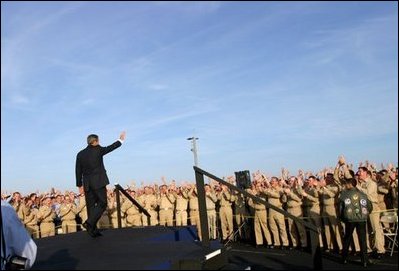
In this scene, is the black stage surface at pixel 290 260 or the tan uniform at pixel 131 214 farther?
the tan uniform at pixel 131 214

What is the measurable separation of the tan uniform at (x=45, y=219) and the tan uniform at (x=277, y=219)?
7.87 m

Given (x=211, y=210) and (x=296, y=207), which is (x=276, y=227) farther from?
(x=211, y=210)

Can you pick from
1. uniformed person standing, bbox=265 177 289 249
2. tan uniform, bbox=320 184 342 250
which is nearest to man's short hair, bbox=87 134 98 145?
tan uniform, bbox=320 184 342 250

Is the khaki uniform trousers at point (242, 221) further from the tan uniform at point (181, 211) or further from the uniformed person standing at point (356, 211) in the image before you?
the uniformed person standing at point (356, 211)

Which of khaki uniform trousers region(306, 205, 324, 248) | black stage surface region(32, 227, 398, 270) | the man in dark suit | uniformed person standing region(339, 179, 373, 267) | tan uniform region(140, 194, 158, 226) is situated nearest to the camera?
black stage surface region(32, 227, 398, 270)

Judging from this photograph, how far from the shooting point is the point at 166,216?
18.1m

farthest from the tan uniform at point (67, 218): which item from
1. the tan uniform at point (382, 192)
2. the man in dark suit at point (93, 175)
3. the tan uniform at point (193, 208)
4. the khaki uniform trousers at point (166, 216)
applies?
the tan uniform at point (382, 192)

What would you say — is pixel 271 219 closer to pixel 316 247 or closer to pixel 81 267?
pixel 316 247

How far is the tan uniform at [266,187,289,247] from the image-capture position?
14.3 meters

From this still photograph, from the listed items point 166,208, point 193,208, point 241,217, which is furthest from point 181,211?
point 241,217

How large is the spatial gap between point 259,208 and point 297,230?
151 centimetres

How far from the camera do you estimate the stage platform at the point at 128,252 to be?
6277mm

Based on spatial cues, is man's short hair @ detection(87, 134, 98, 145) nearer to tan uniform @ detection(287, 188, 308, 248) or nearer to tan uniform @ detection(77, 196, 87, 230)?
tan uniform @ detection(287, 188, 308, 248)

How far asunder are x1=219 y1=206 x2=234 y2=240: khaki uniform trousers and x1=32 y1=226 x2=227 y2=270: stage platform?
760cm
